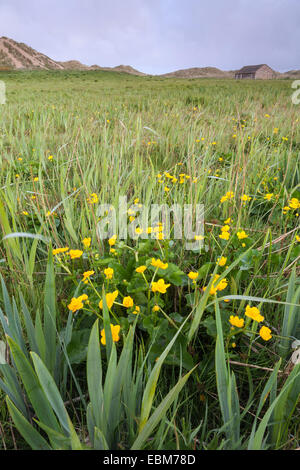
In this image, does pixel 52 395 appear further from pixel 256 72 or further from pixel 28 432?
pixel 256 72

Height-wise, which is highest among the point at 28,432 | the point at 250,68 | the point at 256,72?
the point at 250,68

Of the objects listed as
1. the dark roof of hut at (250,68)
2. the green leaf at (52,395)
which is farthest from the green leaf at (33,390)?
the dark roof of hut at (250,68)

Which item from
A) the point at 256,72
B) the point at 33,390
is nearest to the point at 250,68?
the point at 256,72

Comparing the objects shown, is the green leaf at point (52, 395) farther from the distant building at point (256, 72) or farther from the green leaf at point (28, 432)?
the distant building at point (256, 72)

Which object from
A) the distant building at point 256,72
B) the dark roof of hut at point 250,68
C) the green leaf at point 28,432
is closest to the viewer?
the green leaf at point 28,432

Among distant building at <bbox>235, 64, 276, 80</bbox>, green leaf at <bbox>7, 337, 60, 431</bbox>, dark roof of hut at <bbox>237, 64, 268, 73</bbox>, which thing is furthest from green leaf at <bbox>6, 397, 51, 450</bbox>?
dark roof of hut at <bbox>237, 64, 268, 73</bbox>

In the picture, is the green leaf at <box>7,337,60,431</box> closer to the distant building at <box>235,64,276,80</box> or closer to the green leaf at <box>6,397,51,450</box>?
the green leaf at <box>6,397,51,450</box>

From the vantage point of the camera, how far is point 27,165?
2.25 meters

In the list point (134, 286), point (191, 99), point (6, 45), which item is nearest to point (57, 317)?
point (134, 286)

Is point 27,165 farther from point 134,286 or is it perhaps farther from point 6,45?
point 6,45

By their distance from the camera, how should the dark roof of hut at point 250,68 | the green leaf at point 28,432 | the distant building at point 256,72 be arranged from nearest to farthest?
the green leaf at point 28,432 → the distant building at point 256,72 → the dark roof of hut at point 250,68

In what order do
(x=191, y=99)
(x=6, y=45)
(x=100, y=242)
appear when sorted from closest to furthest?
(x=100, y=242)
(x=191, y=99)
(x=6, y=45)

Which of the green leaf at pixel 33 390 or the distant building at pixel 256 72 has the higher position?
the distant building at pixel 256 72
